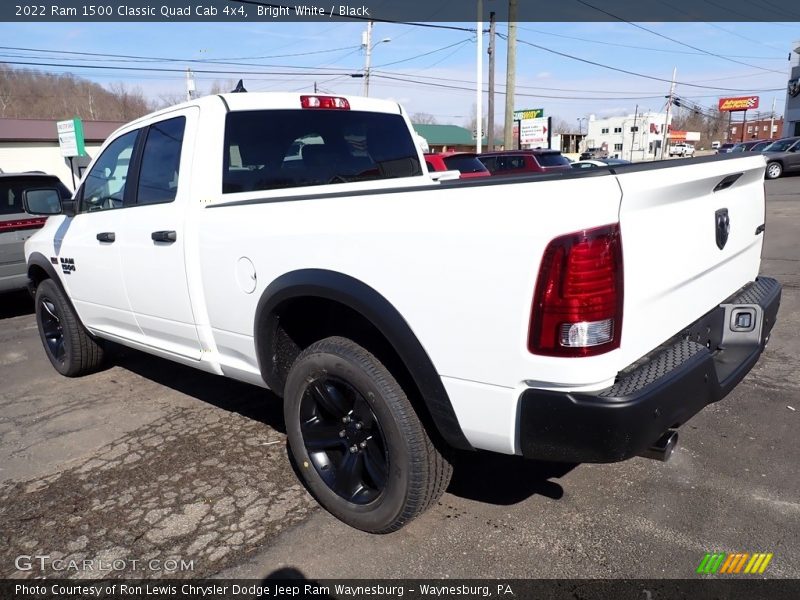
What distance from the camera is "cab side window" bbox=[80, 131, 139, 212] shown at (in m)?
3.91

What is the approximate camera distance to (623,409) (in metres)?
1.91

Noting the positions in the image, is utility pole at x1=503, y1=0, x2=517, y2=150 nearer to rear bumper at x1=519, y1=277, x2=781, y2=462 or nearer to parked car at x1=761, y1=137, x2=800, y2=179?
parked car at x1=761, y1=137, x2=800, y2=179

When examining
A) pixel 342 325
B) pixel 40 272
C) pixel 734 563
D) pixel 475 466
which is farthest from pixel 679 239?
pixel 40 272

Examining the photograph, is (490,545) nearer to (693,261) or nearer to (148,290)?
(693,261)

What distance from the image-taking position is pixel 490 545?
8.41 feet

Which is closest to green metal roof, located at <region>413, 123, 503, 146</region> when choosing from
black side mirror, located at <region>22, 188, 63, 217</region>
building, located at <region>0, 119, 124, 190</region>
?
building, located at <region>0, 119, 124, 190</region>

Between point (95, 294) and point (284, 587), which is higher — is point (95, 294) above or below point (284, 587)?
above

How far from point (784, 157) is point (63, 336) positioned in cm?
2748

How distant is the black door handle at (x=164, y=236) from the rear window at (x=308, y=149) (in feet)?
1.19

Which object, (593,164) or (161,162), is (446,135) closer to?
(593,164)

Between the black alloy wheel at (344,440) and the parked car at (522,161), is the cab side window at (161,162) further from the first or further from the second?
the parked car at (522,161)
